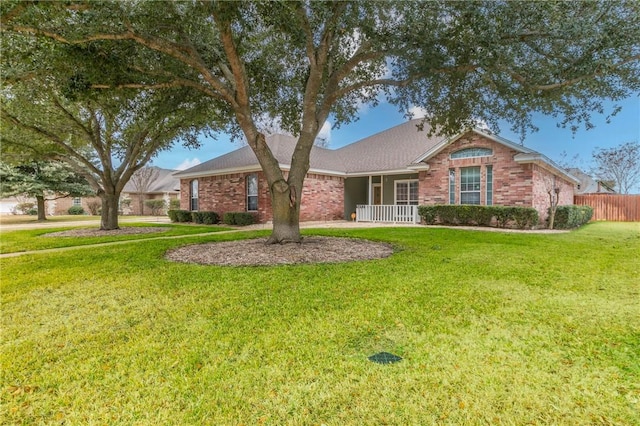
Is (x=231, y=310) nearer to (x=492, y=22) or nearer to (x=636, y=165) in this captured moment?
(x=492, y=22)

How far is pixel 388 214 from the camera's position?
1850cm

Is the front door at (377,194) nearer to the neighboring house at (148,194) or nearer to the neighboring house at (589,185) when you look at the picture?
the neighboring house at (148,194)

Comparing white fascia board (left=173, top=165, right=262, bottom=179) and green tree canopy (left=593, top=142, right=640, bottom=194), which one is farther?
green tree canopy (left=593, top=142, right=640, bottom=194)

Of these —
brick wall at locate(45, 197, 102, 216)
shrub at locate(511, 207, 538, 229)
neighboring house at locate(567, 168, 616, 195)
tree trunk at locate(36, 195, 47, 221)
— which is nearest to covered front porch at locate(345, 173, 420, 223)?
shrub at locate(511, 207, 538, 229)

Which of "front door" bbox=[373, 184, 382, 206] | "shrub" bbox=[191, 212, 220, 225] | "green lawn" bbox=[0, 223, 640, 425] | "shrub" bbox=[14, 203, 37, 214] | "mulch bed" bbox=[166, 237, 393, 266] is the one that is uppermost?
"front door" bbox=[373, 184, 382, 206]

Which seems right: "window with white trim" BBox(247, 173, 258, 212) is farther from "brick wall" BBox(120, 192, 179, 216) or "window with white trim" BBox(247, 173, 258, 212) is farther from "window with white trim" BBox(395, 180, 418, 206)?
"brick wall" BBox(120, 192, 179, 216)

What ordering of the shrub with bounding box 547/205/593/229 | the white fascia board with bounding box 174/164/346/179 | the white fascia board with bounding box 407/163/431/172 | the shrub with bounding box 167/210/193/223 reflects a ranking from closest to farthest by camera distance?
1. the shrub with bounding box 547/205/593/229
2. the white fascia board with bounding box 407/163/431/172
3. the white fascia board with bounding box 174/164/346/179
4. the shrub with bounding box 167/210/193/223

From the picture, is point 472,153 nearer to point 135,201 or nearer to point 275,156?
point 275,156

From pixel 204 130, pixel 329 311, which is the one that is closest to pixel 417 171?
pixel 204 130

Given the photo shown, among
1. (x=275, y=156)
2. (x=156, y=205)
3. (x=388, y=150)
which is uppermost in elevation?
(x=388, y=150)

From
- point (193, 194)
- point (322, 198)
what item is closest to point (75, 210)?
point (193, 194)

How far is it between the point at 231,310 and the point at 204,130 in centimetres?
1069

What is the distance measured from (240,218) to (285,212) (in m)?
9.51

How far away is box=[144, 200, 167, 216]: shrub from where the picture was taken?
35.4 meters
